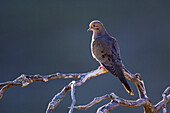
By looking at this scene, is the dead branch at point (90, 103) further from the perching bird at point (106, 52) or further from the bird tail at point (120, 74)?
the perching bird at point (106, 52)

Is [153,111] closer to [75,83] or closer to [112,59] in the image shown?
[75,83]

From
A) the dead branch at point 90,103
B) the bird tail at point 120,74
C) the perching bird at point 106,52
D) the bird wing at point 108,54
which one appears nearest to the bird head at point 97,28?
the perching bird at point 106,52

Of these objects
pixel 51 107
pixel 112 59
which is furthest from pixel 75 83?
pixel 112 59

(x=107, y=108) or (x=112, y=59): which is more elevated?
(x=112, y=59)

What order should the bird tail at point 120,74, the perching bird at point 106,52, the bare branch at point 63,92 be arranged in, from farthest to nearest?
the perching bird at point 106,52 → the bird tail at point 120,74 → the bare branch at point 63,92

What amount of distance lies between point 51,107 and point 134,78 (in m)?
0.69

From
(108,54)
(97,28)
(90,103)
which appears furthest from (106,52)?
(90,103)

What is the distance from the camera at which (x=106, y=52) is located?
107 inches

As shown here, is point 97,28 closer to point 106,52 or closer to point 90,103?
point 106,52

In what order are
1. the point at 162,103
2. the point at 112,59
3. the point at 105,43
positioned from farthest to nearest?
the point at 105,43
the point at 112,59
the point at 162,103

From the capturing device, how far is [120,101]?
1604mm

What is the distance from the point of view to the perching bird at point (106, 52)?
249 cm

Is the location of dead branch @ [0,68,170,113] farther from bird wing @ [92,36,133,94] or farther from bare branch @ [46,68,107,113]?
bird wing @ [92,36,133,94]

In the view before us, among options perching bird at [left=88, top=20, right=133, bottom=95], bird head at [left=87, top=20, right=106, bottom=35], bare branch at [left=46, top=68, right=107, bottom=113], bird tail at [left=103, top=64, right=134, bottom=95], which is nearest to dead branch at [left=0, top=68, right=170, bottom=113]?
bare branch at [left=46, top=68, right=107, bottom=113]
